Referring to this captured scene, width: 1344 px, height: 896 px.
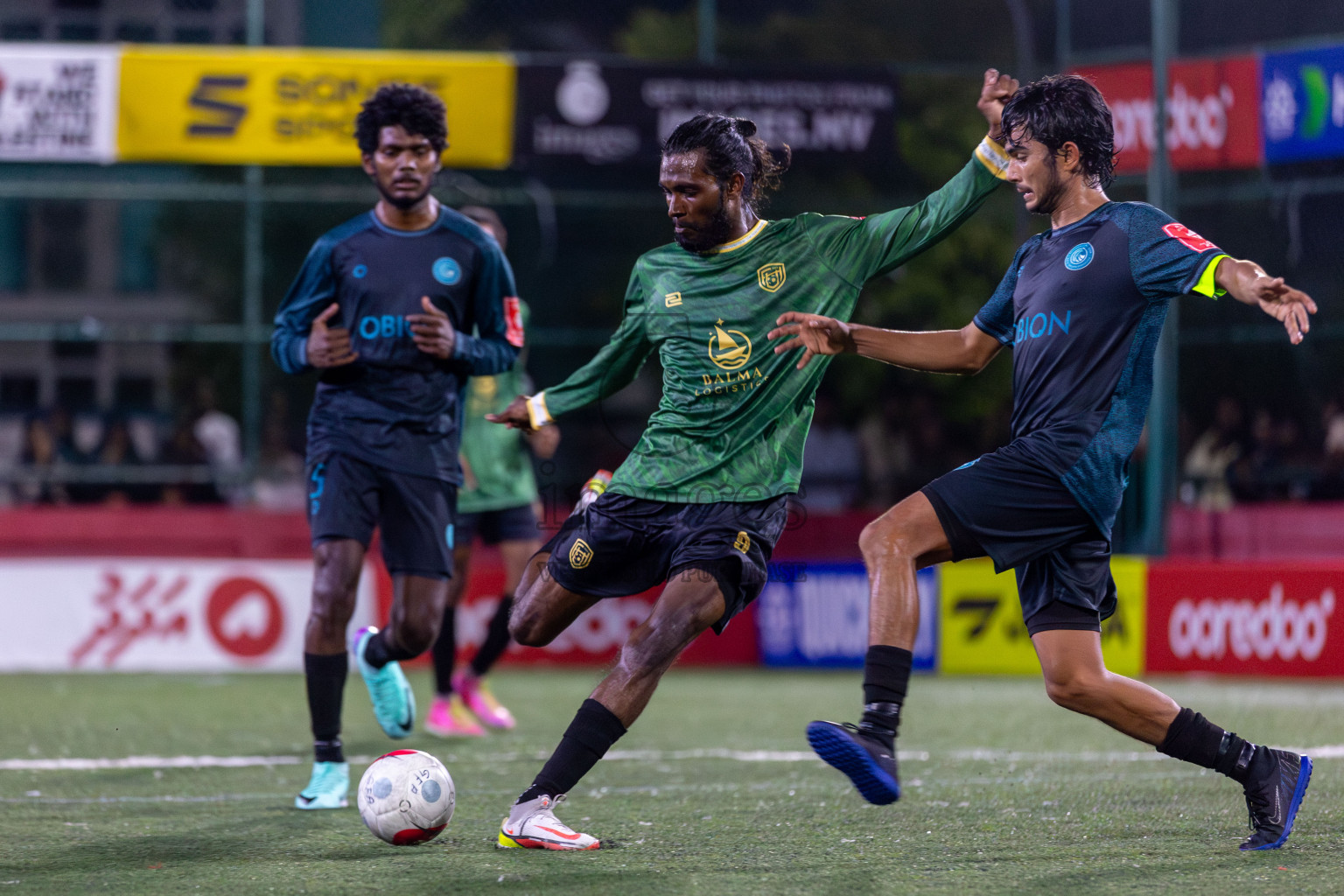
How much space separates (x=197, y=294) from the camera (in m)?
15.5

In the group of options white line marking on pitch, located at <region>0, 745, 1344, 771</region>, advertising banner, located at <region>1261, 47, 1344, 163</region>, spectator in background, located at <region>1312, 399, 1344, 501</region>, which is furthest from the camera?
advertising banner, located at <region>1261, 47, 1344, 163</region>

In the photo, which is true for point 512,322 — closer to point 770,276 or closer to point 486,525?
point 770,276

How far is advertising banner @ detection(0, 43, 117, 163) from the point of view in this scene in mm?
13125

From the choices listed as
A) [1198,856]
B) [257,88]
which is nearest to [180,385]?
[257,88]

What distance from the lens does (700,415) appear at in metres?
4.78

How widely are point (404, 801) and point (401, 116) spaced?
2.50 meters

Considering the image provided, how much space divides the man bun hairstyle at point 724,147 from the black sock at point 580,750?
1571mm

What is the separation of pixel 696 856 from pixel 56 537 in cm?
889

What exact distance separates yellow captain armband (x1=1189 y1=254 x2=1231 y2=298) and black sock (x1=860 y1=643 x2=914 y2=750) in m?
1.24

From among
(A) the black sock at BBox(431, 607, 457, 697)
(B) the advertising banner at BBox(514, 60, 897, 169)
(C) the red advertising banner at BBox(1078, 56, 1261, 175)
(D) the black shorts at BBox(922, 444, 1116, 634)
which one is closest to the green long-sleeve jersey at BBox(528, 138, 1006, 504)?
(D) the black shorts at BBox(922, 444, 1116, 634)

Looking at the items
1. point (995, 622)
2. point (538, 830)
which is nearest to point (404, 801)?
point (538, 830)

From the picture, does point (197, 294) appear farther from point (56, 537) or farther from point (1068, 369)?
point (1068, 369)

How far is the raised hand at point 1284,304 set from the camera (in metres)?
3.99

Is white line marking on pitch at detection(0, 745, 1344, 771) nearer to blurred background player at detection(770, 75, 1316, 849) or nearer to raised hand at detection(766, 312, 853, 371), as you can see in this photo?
blurred background player at detection(770, 75, 1316, 849)
